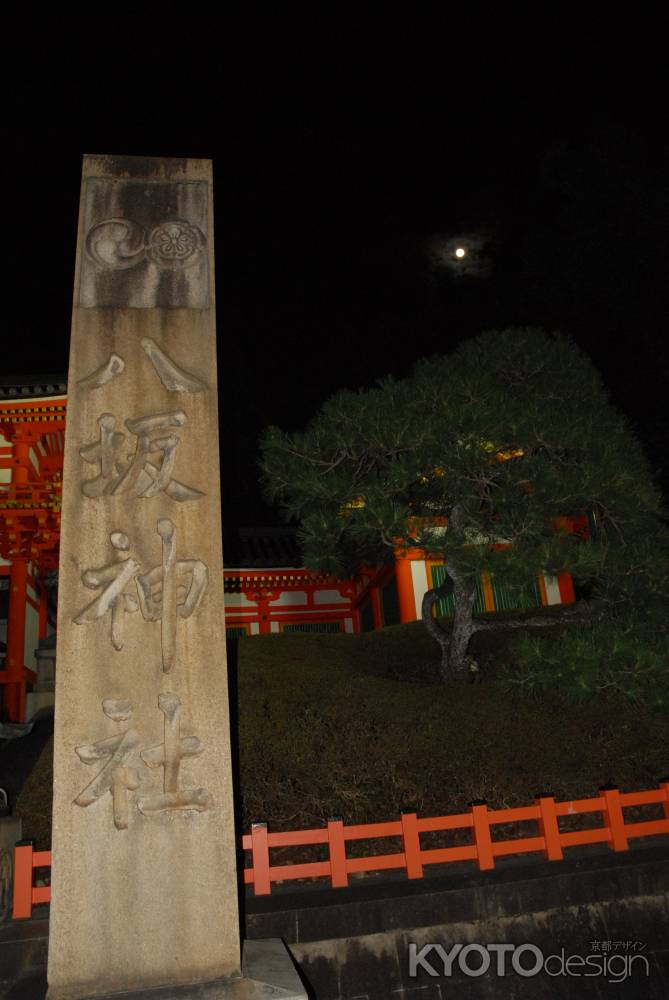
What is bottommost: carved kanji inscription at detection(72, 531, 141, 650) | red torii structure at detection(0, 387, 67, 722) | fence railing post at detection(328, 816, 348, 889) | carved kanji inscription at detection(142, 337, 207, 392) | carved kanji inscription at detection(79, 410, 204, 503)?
fence railing post at detection(328, 816, 348, 889)

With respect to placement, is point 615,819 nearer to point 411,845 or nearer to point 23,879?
point 411,845

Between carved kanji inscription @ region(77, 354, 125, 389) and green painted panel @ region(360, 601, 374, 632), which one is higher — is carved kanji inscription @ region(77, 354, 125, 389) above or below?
below

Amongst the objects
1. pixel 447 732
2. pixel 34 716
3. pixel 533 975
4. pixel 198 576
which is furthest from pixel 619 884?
pixel 34 716

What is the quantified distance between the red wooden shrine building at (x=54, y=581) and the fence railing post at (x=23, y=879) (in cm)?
744

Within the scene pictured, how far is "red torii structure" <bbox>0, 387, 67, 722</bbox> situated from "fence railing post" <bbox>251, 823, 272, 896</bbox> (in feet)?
27.5

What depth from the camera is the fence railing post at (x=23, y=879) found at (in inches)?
174

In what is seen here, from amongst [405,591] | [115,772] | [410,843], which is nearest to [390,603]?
[405,591]

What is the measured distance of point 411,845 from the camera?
190 inches

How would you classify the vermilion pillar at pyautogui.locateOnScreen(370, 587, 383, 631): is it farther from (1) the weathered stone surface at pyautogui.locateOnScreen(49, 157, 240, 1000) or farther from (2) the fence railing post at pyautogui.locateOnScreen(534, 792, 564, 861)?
(1) the weathered stone surface at pyautogui.locateOnScreen(49, 157, 240, 1000)

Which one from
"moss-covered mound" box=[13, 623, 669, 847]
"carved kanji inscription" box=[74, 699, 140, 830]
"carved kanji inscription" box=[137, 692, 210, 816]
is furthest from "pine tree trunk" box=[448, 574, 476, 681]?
"carved kanji inscription" box=[74, 699, 140, 830]

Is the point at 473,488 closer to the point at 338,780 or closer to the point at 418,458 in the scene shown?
the point at 418,458

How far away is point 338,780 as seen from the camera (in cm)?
607

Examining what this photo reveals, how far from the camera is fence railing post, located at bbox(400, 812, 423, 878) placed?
189 inches

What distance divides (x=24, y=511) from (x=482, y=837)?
34.3 feet
